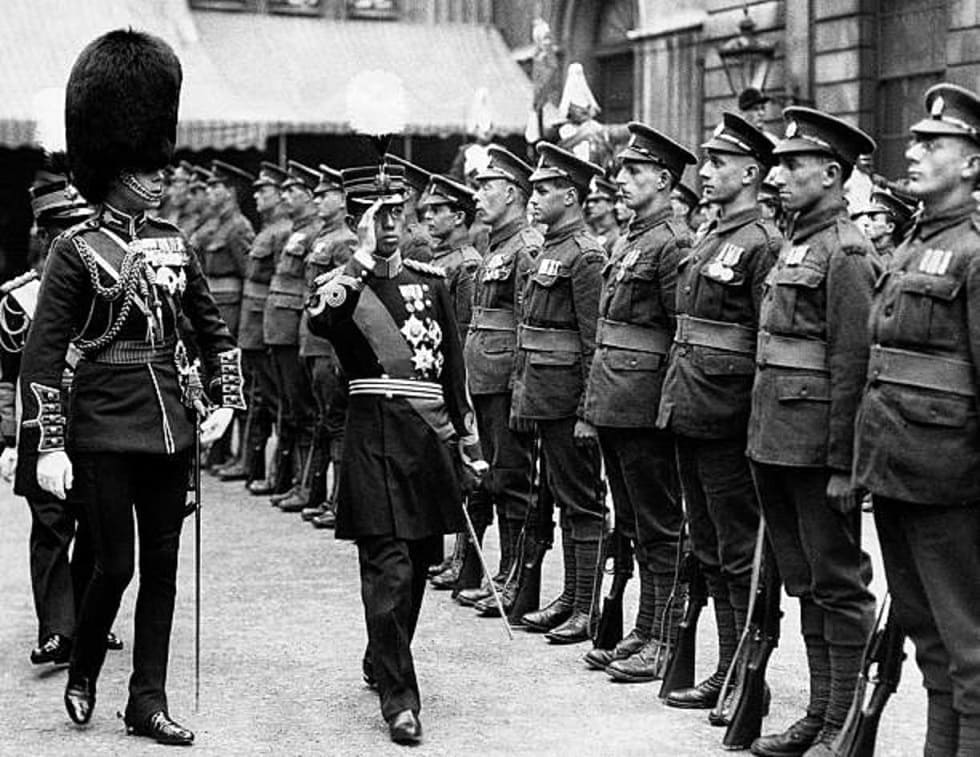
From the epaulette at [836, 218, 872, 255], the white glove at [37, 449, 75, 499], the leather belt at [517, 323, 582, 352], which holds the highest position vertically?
the epaulette at [836, 218, 872, 255]

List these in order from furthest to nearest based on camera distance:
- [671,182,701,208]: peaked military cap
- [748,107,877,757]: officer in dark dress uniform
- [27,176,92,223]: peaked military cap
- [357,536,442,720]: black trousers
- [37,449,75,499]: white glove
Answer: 1. [671,182,701,208]: peaked military cap
2. [27,176,92,223]: peaked military cap
3. [357,536,442,720]: black trousers
4. [37,449,75,499]: white glove
5. [748,107,877,757]: officer in dark dress uniform

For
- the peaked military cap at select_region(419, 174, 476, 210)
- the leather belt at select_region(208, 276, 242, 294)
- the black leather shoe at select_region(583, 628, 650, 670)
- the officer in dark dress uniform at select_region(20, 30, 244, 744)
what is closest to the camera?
the officer in dark dress uniform at select_region(20, 30, 244, 744)

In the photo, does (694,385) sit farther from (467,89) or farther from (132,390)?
(467,89)

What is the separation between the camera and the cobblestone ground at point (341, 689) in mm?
6211

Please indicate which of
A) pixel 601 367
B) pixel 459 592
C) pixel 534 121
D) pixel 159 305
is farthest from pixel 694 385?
Result: pixel 534 121

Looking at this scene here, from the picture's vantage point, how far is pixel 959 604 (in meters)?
5.06

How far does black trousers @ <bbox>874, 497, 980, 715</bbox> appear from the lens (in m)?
5.03

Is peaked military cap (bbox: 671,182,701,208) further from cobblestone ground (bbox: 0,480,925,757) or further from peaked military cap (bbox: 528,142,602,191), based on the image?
cobblestone ground (bbox: 0,480,925,757)

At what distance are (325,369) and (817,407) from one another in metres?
5.70

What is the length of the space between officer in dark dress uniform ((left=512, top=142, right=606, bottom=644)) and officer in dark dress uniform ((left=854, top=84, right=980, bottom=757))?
2602mm

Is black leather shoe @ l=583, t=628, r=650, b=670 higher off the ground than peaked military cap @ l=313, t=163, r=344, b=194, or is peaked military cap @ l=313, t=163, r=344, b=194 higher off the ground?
peaked military cap @ l=313, t=163, r=344, b=194

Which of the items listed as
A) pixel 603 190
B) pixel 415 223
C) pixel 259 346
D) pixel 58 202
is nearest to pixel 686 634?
pixel 58 202

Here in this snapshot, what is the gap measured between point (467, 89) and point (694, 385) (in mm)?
18286

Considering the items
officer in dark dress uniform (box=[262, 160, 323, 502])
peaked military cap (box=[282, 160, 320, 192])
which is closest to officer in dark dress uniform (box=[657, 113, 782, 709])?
officer in dark dress uniform (box=[262, 160, 323, 502])
